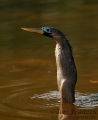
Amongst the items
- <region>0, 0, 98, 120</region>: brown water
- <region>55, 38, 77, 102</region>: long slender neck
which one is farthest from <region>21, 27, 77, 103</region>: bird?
<region>0, 0, 98, 120</region>: brown water

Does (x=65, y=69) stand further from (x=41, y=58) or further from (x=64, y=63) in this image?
(x=41, y=58)

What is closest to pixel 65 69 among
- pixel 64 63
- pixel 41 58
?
pixel 64 63

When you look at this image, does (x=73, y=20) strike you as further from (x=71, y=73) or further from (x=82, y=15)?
(x=71, y=73)

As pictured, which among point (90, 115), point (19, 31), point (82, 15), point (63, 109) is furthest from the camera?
point (82, 15)

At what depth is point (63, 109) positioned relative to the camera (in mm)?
7684

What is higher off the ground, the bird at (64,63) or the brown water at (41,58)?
the bird at (64,63)

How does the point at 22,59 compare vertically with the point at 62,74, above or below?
below

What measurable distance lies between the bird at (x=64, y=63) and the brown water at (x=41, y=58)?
0.15 m

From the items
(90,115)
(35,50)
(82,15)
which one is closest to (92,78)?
(90,115)

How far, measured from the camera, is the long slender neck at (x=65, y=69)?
7773 millimetres

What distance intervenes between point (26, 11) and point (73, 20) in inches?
111

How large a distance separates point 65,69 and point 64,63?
0.09 meters

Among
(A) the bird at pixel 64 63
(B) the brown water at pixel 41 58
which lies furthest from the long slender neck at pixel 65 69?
(B) the brown water at pixel 41 58

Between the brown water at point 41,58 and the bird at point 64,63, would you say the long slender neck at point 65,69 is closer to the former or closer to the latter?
the bird at point 64,63
